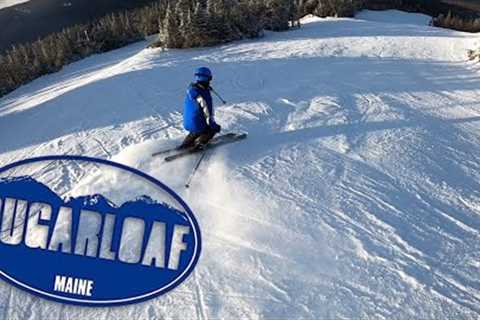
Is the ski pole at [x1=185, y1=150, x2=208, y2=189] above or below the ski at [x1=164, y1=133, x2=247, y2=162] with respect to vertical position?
below

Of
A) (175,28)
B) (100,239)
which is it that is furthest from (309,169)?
(175,28)

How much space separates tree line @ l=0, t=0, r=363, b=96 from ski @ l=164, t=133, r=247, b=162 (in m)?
7.98

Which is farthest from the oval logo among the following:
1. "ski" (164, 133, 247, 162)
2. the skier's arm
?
the skier's arm

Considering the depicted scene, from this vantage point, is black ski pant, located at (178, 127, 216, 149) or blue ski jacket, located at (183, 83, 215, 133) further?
black ski pant, located at (178, 127, 216, 149)

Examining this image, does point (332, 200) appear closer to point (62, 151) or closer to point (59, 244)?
point (59, 244)

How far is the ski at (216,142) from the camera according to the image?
932 centimetres

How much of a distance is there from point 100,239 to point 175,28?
1104 cm

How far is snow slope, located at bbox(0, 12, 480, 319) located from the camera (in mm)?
6941

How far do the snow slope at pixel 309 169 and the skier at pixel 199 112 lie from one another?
0.37 metres

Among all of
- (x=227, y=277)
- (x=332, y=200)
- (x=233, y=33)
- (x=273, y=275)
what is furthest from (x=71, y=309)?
(x=233, y=33)

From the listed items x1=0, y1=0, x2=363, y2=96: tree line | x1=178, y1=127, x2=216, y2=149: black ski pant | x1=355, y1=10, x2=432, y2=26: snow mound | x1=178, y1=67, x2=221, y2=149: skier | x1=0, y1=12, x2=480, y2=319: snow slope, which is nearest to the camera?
x1=0, y1=12, x2=480, y2=319: snow slope

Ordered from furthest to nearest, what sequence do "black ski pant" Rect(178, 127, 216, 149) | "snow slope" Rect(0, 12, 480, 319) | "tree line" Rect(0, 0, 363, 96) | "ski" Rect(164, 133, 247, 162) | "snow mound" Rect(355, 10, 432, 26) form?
1. "snow mound" Rect(355, 10, 432, 26)
2. "tree line" Rect(0, 0, 363, 96)
3. "ski" Rect(164, 133, 247, 162)
4. "black ski pant" Rect(178, 127, 216, 149)
5. "snow slope" Rect(0, 12, 480, 319)

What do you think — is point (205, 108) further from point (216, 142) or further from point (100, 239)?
point (100, 239)

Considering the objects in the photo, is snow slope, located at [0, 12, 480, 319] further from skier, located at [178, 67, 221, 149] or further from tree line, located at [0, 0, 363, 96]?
tree line, located at [0, 0, 363, 96]
